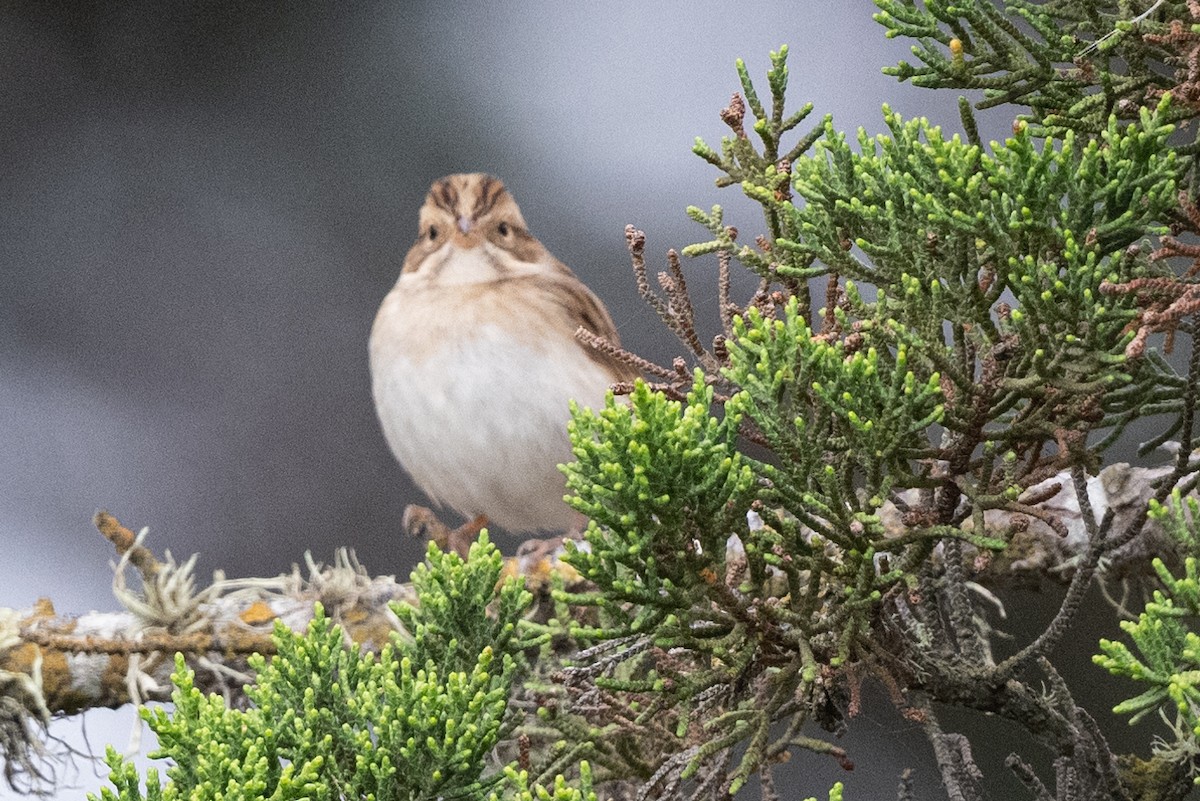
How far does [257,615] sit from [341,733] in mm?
586

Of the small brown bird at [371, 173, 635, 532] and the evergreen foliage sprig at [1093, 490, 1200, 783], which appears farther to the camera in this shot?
the small brown bird at [371, 173, 635, 532]

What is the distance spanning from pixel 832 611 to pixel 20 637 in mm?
748

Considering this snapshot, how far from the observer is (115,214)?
1.49 meters

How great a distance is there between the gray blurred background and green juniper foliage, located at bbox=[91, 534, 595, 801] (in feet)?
2.86

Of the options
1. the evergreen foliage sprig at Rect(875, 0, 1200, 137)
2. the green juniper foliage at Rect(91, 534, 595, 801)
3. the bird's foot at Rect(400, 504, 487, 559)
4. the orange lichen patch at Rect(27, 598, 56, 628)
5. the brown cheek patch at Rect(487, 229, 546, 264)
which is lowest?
the green juniper foliage at Rect(91, 534, 595, 801)

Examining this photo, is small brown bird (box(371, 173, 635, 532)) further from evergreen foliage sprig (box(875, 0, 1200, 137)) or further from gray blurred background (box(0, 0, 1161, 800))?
evergreen foliage sprig (box(875, 0, 1200, 137))

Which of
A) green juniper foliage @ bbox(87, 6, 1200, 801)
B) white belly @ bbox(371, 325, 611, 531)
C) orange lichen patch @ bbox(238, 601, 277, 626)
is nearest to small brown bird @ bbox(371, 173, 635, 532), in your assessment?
white belly @ bbox(371, 325, 611, 531)

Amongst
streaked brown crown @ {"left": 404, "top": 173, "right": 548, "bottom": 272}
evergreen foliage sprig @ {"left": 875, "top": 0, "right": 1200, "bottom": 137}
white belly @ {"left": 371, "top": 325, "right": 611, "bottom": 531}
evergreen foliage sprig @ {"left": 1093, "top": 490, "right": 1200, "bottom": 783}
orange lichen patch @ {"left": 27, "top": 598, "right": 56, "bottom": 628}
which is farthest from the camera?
streaked brown crown @ {"left": 404, "top": 173, "right": 548, "bottom": 272}

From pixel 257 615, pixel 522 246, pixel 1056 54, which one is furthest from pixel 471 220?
pixel 1056 54

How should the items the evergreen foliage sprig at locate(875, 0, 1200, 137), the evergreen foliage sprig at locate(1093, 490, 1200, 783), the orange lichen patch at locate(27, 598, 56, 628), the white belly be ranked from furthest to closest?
the white belly, the orange lichen patch at locate(27, 598, 56, 628), the evergreen foliage sprig at locate(875, 0, 1200, 137), the evergreen foliage sprig at locate(1093, 490, 1200, 783)

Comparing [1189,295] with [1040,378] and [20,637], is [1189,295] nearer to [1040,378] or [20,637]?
[1040,378]

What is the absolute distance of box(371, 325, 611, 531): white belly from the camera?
1249mm

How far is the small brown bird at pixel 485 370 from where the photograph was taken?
1253 millimetres

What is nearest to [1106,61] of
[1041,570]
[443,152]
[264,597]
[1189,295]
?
[1189,295]
